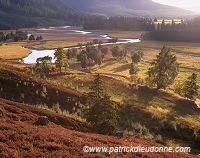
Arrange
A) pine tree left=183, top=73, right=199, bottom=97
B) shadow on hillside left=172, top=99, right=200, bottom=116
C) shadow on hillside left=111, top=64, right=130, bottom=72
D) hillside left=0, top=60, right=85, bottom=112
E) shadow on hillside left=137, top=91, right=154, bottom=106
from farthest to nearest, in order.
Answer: shadow on hillside left=111, top=64, right=130, bottom=72 < pine tree left=183, top=73, right=199, bottom=97 < shadow on hillside left=137, top=91, right=154, bottom=106 < shadow on hillside left=172, top=99, right=200, bottom=116 < hillside left=0, top=60, right=85, bottom=112

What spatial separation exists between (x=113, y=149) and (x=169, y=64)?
44195 millimetres

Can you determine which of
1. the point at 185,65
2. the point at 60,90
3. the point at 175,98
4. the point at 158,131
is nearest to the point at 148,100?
the point at 175,98

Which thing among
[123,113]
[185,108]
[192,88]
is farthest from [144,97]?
[192,88]

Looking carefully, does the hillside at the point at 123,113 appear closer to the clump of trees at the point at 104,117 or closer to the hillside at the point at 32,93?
the hillside at the point at 32,93

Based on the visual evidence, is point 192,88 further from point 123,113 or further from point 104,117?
point 104,117

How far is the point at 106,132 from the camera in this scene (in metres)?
21.8

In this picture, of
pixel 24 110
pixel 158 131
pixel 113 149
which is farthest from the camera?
pixel 158 131

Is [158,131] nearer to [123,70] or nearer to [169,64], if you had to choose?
[169,64]

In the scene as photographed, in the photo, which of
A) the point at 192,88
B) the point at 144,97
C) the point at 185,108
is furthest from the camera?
the point at 192,88
